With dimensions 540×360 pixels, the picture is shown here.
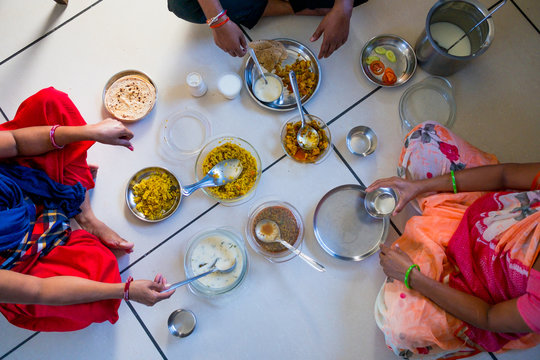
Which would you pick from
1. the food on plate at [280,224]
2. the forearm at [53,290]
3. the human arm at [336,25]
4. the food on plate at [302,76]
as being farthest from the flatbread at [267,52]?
the forearm at [53,290]

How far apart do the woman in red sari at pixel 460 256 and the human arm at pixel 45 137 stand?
0.80m

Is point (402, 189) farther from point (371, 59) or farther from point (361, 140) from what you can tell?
point (371, 59)

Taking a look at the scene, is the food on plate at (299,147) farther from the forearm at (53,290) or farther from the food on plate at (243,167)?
the forearm at (53,290)

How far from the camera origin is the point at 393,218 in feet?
4.24

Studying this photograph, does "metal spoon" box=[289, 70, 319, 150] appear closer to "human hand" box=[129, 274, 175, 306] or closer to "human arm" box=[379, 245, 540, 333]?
"human arm" box=[379, 245, 540, 333]

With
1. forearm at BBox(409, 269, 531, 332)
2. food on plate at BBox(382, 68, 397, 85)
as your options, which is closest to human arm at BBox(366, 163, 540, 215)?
forearm at BBox(409, 269, 531, 332)

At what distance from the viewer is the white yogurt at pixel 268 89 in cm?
132

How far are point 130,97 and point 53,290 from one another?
25.7 inches

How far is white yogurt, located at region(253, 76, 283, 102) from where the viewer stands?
52.0 inches

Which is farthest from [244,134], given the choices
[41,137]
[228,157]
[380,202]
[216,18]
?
[41,137]

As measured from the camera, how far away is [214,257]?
1.25 m

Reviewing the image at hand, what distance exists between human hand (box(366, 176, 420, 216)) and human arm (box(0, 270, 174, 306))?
71cm

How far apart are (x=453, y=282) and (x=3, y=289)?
1152 millimetres

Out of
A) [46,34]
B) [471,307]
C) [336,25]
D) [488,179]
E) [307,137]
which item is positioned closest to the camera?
[471,307]
